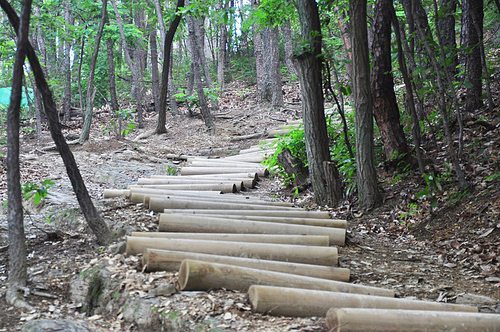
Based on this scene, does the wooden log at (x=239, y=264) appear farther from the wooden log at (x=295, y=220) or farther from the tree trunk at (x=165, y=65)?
the tree trunk at (x=165, y=65)

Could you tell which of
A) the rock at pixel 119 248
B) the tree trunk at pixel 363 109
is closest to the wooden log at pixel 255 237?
the rock at pixel 119 248

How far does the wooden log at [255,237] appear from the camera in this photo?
11.4ft

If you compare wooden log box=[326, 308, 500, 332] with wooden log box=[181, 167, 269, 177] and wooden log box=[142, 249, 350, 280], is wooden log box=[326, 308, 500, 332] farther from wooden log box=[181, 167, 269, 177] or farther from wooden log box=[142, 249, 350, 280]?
wooden log box=[181, 167, 269, 177]

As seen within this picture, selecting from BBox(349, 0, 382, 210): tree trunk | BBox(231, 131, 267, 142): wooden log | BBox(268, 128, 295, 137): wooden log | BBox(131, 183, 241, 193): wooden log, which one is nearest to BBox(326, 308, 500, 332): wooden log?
BBox(349, 0, 382, 210): tree trunk

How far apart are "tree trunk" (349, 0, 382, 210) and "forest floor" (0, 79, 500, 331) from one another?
0.93ft

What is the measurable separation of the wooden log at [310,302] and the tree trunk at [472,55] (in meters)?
4.79

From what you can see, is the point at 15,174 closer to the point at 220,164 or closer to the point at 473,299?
the point at 473,299

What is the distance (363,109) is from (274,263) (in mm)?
2758

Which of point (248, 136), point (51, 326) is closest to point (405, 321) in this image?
point (51, 326)

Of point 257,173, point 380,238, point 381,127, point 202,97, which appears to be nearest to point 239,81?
point 202,97

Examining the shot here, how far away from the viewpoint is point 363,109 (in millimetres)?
4910

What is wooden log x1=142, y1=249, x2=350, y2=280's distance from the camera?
2945 millimetres

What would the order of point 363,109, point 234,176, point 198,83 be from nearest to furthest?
point 363,109 < point 234,176 < point 198,83

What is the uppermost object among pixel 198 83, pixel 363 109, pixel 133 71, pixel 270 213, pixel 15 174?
pixel 133 71
